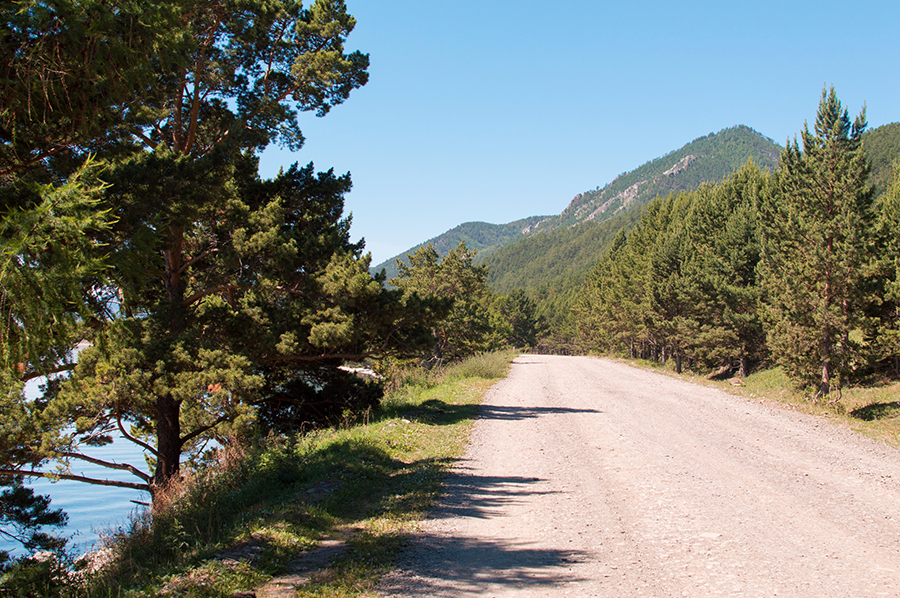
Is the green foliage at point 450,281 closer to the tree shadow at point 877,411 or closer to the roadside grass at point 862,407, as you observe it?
the roadside grass at point 862,407

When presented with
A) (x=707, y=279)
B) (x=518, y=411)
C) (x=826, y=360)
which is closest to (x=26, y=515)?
(x=518, y=411)

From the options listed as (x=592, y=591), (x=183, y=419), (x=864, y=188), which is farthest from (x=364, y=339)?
(x=864, y=188)

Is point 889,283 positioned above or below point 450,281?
below

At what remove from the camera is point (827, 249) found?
16.4m

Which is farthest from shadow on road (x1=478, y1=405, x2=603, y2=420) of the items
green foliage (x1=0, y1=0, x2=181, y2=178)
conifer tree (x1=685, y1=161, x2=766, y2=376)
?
conifer tree (x1=685, y1=161, x2=766, y2=376)

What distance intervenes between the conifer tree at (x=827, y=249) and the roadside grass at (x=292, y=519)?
1274cm

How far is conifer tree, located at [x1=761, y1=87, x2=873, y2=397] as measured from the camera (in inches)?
630

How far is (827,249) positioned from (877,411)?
195 inches

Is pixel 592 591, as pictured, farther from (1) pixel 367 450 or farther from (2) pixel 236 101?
(2) pixel 236 101

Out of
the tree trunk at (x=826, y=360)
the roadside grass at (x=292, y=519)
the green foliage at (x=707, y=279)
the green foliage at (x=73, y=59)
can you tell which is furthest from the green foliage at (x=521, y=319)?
the green foliage at (x=73, y=59)

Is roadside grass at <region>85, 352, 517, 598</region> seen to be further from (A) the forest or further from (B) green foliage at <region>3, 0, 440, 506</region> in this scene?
(B) green foliage at <region>3, 0, 440, 506</region>

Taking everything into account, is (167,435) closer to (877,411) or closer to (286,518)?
(286,518)

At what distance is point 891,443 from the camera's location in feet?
30.9

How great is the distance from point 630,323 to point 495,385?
112 ft
